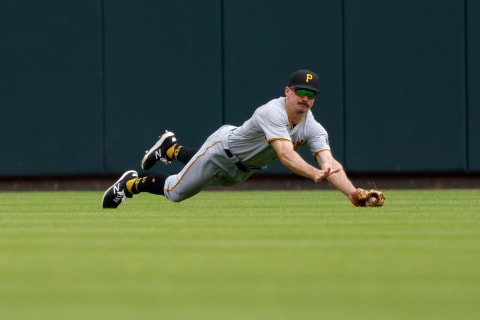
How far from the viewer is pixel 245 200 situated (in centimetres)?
1191

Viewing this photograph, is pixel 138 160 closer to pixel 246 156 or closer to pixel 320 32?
pixel 320 32

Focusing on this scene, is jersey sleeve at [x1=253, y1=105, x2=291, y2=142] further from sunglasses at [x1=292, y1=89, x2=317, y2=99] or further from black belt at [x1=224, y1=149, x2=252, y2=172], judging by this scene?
black belt at [x1=224, y1=149, x2=252, y2=172]

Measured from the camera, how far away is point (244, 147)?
9.59m

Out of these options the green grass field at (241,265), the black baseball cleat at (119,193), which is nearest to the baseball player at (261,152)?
the black baseball cleat at (119,193)

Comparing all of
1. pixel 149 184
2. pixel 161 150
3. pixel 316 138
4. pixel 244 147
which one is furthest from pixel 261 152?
pixel 161 150

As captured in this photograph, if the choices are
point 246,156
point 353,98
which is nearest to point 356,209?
point 246,156

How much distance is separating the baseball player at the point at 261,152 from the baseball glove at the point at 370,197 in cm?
3

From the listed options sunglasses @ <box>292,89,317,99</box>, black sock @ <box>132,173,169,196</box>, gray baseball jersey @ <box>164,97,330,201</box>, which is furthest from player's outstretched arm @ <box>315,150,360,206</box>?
black sock @ <box>132,173,169,196</box>

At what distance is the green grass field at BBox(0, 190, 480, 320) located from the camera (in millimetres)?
4199

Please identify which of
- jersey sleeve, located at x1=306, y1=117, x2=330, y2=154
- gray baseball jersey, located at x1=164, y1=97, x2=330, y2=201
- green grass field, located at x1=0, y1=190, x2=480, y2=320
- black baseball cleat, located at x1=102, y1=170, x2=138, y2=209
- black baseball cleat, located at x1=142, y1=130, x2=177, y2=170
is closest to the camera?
green grass field, located at x1=0, y1=190, x2=480, y2=320

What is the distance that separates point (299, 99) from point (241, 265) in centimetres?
392

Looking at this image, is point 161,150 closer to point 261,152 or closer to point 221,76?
point 261,152

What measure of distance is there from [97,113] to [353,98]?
2868mm

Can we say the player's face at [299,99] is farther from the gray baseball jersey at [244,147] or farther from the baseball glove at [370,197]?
the baseball glove at [370,197]
